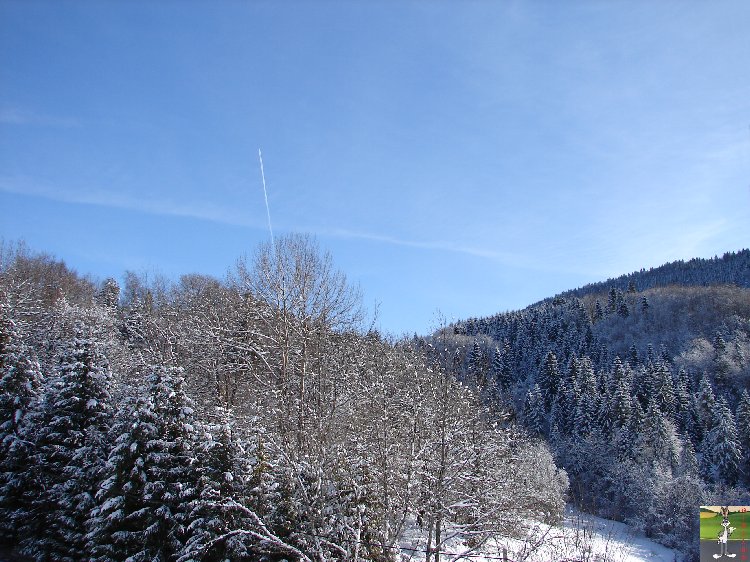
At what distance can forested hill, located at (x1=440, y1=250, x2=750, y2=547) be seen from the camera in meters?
43.3

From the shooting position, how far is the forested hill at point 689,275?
153125 mm

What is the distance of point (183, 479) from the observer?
41.0 feet

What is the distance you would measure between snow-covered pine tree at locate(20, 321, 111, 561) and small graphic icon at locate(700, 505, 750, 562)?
47.8 ft

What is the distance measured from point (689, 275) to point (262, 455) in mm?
191178

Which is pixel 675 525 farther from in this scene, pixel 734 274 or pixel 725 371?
pixel 734 274

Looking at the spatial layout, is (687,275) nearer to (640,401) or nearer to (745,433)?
(640,401)

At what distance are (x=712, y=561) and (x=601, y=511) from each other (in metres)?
46.6

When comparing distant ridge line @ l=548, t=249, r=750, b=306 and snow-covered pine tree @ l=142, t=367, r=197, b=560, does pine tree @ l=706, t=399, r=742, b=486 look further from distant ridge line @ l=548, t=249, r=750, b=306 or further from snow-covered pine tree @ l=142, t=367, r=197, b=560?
distant ridge line @ l=548, t=249, r=750, b=306

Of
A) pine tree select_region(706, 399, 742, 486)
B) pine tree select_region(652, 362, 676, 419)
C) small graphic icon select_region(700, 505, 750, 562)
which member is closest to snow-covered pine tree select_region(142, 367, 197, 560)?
small graphic icon select_region(700, 505, 750, 562)

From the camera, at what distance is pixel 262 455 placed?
11992 millimetres

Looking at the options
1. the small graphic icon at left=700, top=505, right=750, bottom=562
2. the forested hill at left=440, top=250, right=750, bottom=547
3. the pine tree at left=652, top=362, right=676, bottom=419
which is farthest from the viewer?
the pine tree at left=652, top=362, right=676, bottom=419

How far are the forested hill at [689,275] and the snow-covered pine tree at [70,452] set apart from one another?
6235 inches

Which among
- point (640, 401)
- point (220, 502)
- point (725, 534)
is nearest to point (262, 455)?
point (220, 502)

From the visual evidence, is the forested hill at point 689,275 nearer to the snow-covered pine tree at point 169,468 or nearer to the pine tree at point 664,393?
the pine tree at point 664,393
